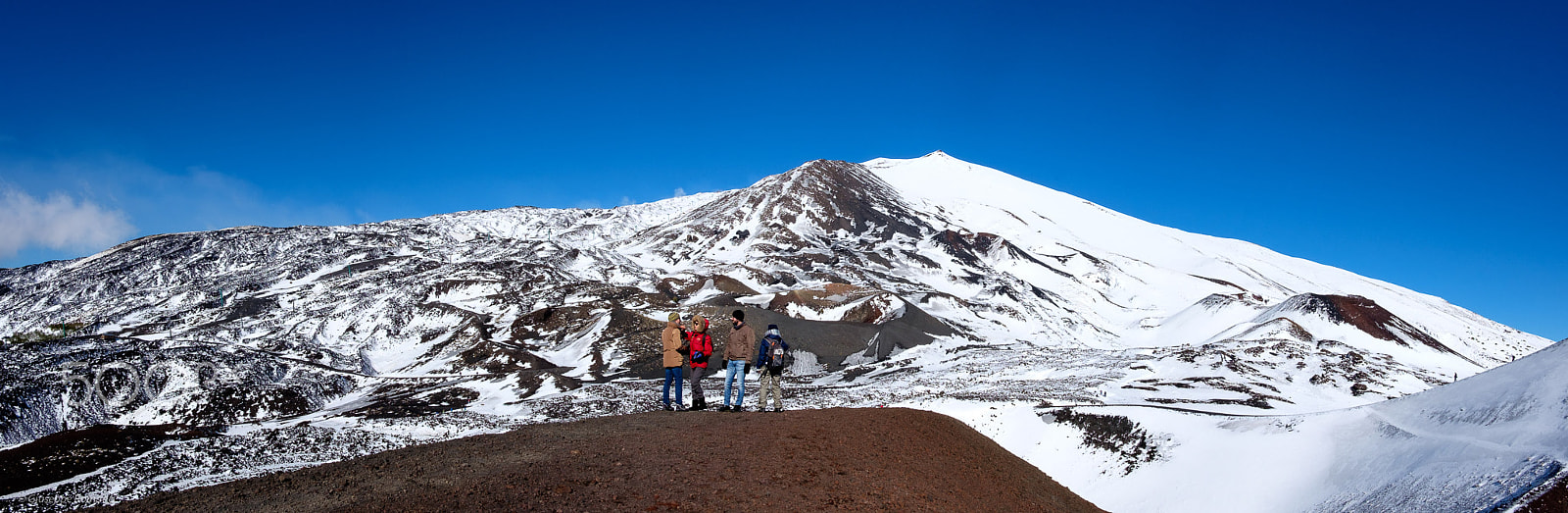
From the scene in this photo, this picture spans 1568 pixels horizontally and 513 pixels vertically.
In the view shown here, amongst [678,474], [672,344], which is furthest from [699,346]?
[678,474]

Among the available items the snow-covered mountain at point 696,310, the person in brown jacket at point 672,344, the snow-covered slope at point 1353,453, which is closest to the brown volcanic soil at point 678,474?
the person in brown jacket at point 672,344

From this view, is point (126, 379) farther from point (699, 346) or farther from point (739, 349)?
point (739, 349)

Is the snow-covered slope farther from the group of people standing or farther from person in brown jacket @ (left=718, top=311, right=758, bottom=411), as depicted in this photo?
person in brown jacket @ (left=718, top=311, right=758, bottom=411)

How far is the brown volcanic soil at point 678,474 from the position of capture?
7.54 m

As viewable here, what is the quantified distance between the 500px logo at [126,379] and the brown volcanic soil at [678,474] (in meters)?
32.2

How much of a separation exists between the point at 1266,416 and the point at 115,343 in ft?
168

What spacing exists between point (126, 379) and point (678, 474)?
3796cm

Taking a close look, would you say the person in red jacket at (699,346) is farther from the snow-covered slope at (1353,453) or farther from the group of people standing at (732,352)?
the snow-covered slope at (1353,453)

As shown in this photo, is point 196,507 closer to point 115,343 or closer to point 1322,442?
point 1322,442

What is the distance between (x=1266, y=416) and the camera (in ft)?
55.8

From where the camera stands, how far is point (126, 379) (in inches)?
1344

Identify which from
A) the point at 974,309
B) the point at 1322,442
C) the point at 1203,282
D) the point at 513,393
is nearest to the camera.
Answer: the point at 1322,442

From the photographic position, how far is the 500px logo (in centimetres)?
3278

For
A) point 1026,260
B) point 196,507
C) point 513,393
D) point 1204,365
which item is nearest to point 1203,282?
point 1026,260
